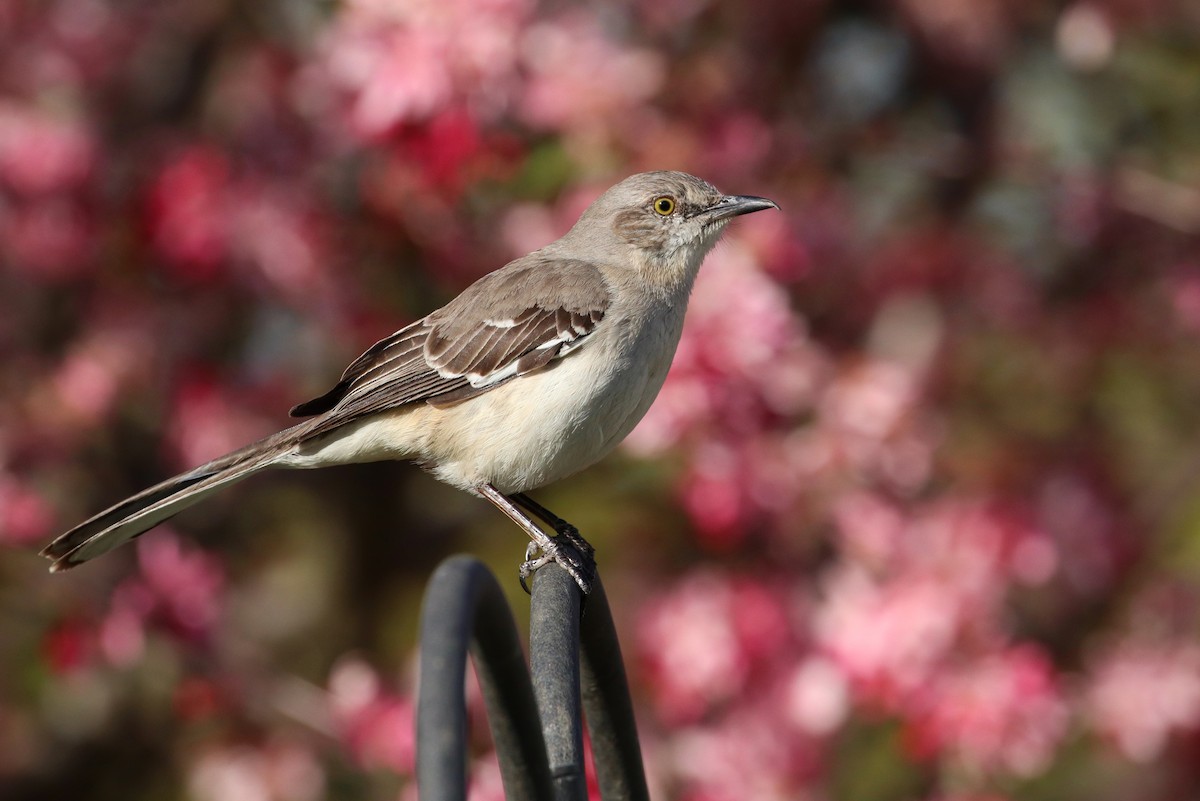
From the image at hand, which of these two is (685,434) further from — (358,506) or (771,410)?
(358,506)

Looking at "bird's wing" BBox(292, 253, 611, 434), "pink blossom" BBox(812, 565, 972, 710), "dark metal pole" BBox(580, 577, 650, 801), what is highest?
"bird's wing" BBox(292, 253, 611, 434)

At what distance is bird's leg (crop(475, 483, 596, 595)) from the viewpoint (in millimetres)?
3373

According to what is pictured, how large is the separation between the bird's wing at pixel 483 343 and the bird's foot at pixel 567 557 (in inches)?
18.7

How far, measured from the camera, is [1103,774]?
21.3 ft

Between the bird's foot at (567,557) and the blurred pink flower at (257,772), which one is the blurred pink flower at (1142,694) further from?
the blurred pink flower at (257,772)

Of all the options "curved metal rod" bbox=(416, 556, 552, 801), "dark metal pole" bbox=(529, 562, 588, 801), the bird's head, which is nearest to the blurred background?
the bird's head

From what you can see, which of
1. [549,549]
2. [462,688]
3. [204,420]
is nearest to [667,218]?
[549,549]

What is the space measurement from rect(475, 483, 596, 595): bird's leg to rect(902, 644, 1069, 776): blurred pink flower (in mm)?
1655

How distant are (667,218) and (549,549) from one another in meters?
1.23

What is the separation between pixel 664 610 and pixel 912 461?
107cm

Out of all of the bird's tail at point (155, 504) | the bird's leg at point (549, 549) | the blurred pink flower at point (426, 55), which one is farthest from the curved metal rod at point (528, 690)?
the blurred pink flower at point (426, 55)

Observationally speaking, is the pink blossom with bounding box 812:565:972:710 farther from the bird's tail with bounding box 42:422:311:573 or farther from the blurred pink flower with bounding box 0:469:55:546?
the blurred pink flower with bounding box 0:469:55:546

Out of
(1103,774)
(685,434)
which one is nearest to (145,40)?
(685,434)

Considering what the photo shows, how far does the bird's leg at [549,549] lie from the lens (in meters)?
3.37
